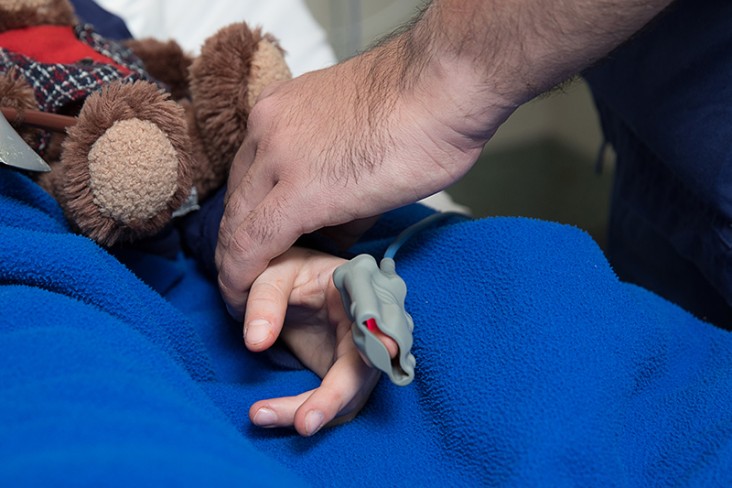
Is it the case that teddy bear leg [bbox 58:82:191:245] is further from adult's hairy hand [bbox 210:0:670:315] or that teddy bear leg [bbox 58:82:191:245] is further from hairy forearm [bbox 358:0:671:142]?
hairy forearm [bbox 358:0:671:142]

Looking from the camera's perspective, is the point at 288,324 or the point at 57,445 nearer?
the point at 57,445

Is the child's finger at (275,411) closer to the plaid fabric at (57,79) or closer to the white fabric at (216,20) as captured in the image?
the plaid fabric at (57,79)

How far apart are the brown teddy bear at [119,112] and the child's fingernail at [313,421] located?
227 millimetres

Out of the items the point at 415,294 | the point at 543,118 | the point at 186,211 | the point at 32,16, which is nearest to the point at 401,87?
the point at 415,294

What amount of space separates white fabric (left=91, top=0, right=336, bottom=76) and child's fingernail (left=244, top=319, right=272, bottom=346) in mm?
599

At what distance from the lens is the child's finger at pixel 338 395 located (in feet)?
1.58

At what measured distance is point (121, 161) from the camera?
551 mm

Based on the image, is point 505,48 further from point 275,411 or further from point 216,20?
point 216,20

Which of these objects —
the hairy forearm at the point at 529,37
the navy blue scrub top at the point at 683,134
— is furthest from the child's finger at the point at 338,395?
the navy blue scrub top at the point at 683,134

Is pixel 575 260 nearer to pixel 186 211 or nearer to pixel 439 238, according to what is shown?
pixel 439 238

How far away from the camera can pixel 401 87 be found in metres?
0.56

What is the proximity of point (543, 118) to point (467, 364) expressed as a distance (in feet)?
5.67

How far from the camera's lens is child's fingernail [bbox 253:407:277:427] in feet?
1.66

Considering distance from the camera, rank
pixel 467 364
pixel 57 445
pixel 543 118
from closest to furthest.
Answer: pixel 57 445, pixel 467 364, pixel 543 118
